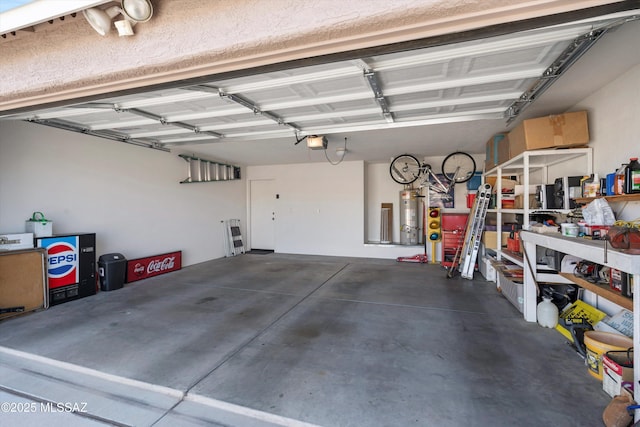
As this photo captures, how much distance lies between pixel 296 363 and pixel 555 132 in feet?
11.9

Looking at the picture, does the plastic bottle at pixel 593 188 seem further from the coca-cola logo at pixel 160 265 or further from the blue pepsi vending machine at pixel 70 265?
the coca-cola logo at pixel 160 265

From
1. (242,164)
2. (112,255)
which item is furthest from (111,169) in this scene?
(242,164)

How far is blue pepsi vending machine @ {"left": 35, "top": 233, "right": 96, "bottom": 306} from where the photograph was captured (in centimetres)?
379

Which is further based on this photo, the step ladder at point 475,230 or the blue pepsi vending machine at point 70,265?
the step ladder at point 475,230

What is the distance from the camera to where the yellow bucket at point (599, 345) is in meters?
2.06

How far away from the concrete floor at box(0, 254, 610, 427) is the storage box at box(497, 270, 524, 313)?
10cm

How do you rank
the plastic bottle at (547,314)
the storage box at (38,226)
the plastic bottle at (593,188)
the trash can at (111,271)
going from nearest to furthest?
the plastic bottle at (593,188) → the plastic bottle at (547,314) → the storage box at (38,226) → the trash can at (111,271)

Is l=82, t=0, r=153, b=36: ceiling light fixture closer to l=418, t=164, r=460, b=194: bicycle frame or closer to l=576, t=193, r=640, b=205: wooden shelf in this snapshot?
l=576, t=193, r=640, b=205: wooden shelf

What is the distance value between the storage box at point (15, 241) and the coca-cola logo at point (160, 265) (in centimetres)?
180

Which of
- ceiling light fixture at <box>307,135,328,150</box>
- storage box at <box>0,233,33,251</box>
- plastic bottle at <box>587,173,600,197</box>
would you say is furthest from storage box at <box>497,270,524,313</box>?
storage box at <box>0,233,33,251</box>

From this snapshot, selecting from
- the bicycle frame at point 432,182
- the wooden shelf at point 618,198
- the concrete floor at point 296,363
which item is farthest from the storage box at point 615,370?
the bicycle frame at point 432,182

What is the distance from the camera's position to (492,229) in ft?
16.8

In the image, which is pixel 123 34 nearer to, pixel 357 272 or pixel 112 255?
pixel 112 255

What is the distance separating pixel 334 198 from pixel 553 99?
4.93m
